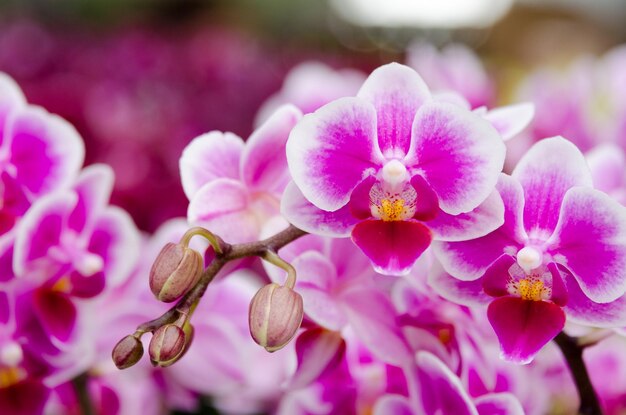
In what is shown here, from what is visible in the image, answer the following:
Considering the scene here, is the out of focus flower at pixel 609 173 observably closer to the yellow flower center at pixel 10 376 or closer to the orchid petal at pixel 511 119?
the orchid petal at pixel 511 119

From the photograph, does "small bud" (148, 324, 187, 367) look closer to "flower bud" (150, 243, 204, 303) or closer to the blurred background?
"flower bud" (150, 243, 204, 303)

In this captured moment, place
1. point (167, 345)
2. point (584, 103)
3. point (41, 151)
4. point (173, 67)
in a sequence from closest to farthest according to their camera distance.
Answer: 1. point (167, 345)
2. point (41, 151)
3. point (584, 103)
4. point (173, 67)

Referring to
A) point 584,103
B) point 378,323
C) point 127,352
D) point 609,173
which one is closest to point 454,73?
point 584,103

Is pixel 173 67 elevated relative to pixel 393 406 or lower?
lower

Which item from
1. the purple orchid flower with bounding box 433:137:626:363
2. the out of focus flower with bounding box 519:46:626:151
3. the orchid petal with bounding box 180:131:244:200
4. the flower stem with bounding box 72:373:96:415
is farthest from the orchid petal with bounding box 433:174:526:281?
the out of focus flower with bounding box 519:46:626:151

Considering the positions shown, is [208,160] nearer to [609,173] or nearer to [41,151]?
[41,151]
